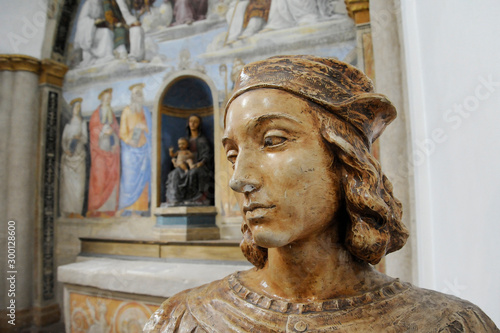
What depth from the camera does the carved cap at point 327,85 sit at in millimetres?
987

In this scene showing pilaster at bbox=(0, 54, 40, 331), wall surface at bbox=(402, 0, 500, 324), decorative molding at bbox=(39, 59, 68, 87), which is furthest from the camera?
decorative molding at bbox=(39, 59, 68, 87)

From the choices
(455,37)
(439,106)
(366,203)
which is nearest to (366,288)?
(366,203)

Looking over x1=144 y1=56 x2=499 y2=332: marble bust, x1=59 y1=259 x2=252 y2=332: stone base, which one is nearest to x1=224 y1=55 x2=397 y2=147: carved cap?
x1=144 y1=56 x2=499 y2=332: marble bust

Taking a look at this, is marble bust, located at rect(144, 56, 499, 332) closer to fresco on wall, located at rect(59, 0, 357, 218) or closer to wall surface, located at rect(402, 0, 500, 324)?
wall surface, located at rect(402, 0, 500, 324)

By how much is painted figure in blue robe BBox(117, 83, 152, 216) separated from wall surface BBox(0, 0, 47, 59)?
1.95 m

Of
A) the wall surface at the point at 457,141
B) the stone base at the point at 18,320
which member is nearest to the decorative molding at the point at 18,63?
the stone base at the point at 18,320

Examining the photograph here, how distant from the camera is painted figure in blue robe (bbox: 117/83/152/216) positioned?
18.1 ft

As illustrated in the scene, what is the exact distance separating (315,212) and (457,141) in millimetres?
1115

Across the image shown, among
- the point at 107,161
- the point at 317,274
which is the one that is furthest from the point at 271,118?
the point at 107,161

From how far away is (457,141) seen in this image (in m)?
1.64

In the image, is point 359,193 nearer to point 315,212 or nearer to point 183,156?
point 315,212

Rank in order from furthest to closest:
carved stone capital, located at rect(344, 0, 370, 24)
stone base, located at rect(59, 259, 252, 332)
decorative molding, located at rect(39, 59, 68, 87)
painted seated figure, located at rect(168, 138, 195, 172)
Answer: decorative molding, located at rect(39, 59, 68, 87)
painted seated figure, located at rect(168, 138, 195, 172)
carved stone capital, located at rect(344, 0, 370, 24)
stone base, located at rect(59, 259, 252, 332)

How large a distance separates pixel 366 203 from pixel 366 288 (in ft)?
0.94

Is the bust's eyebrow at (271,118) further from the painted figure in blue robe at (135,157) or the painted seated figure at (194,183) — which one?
the painted figure in blue robe at (135,157)
